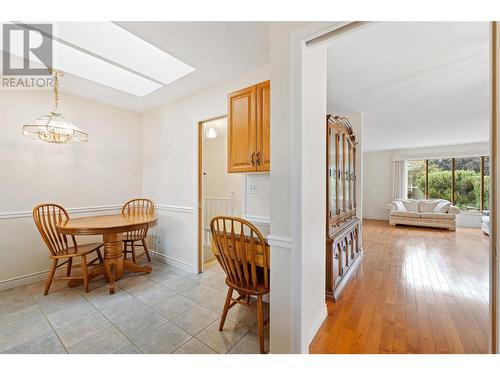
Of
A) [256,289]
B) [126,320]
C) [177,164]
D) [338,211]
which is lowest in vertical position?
[126,320]

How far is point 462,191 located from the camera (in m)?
6.39

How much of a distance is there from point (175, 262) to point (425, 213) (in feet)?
22.2

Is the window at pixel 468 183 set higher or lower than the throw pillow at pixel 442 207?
higher

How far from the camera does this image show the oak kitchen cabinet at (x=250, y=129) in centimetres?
173

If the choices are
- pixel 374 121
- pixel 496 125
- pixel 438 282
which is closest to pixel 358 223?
pixel 438 282

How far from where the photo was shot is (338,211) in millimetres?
2395

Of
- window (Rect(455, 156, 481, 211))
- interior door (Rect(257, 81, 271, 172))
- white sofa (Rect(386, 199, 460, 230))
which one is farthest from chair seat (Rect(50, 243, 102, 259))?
window (Rect(455, 156, 481, 211))

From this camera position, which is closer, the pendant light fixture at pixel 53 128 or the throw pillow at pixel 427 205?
the pendant light fixture at pixel 53 128

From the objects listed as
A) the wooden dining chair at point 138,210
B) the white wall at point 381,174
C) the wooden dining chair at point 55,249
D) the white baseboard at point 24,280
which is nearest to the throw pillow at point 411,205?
the white wall at point 381,174

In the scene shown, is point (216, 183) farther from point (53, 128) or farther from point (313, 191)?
point (313, 191)

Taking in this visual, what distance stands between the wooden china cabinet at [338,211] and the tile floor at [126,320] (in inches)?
36.4

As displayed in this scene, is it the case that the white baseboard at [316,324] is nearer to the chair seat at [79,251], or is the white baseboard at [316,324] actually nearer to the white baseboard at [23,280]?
the chair seat at [79,251]

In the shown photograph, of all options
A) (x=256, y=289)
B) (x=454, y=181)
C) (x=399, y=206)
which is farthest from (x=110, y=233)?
(x=454, y=181)

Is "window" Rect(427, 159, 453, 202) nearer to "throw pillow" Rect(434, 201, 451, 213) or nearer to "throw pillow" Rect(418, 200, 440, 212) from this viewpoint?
"throw pillow" Rect(418, 200, 440, 212)
